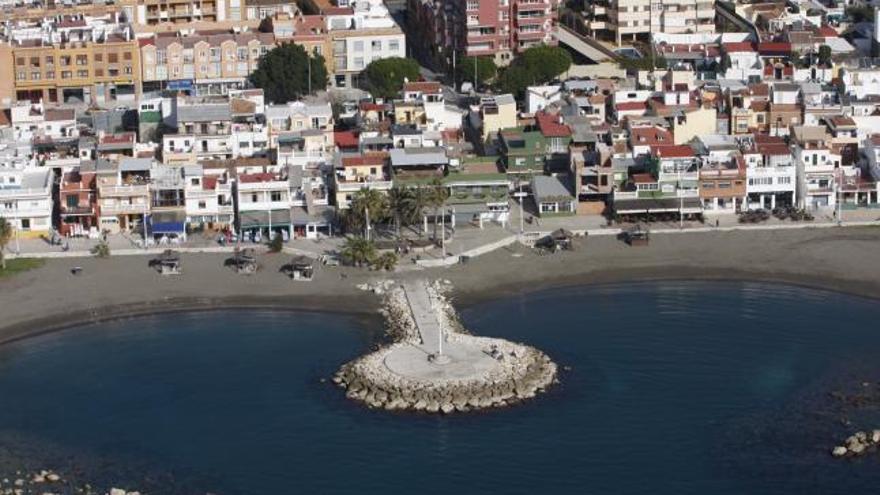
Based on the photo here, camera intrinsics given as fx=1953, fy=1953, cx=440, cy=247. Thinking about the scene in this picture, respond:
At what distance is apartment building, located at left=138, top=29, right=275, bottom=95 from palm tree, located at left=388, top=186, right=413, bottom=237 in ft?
71.2

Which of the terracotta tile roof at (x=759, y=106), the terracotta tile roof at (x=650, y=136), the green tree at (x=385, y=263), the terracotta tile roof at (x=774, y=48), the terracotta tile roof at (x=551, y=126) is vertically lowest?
the green tree at (x=385, y=263)

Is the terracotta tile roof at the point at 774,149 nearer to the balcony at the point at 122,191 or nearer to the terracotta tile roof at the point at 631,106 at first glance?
the terracotta tile roof at the point at 631,106

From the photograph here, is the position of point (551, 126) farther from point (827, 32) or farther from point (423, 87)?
point (827, 32)

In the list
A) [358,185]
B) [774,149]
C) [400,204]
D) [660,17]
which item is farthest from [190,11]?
[774,149]

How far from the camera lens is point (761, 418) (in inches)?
2025

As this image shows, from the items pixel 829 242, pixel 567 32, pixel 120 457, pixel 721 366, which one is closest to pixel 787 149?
pixel 829 242

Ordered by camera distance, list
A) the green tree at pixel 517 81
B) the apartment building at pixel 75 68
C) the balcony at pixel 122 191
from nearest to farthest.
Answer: the balcony at pixel 122 191, the green tree at pixel 517 81, the apartment building at pixel 75 68

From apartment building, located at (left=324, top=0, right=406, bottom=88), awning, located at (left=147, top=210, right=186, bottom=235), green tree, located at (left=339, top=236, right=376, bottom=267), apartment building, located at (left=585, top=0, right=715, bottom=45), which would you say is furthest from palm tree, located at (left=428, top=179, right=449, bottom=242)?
apartment building, located at (left=585, top=0, right=715, bottom=45)

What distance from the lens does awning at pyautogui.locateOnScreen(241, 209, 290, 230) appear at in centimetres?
6775

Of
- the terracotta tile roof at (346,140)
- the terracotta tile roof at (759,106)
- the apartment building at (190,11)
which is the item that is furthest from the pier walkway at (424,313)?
the apartment building at (190,11)

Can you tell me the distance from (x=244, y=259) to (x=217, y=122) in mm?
11855

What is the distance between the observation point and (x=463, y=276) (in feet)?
210

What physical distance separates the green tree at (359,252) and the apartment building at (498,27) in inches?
1045

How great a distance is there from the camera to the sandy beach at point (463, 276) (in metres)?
61.7
